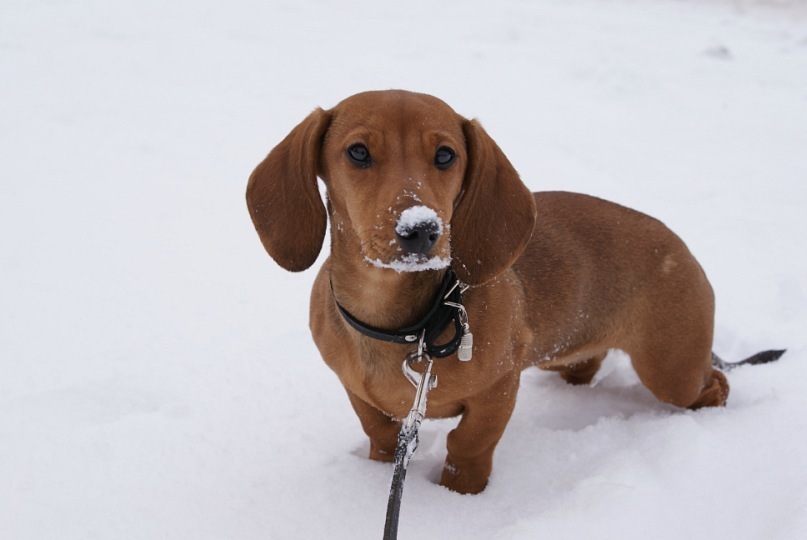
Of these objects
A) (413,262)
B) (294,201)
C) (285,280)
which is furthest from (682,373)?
(285,280)

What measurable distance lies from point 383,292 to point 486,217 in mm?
417

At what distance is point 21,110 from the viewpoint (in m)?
5.54

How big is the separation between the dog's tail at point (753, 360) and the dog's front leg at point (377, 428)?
1.68 m

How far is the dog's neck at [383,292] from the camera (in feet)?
7.53

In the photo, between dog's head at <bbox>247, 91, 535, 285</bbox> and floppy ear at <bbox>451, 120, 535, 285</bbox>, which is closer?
dog's head at <bbox>247, 91, 535, 285</bbox>

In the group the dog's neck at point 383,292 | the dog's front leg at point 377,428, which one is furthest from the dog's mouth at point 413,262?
the dog's front leg at point 377,428

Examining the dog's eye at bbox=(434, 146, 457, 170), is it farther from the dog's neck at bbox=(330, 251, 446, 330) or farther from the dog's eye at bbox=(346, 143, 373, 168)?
the dog's neck at bbox=(330, 251, 446, 330)

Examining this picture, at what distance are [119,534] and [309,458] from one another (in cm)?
75

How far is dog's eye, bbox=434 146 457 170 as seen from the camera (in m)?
2.20

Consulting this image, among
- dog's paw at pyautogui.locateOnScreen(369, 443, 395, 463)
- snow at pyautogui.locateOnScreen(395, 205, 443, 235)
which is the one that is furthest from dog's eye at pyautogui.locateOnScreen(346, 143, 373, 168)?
dog's paw at pyautogui.locateOnScreen(369, 443, 395, 463)

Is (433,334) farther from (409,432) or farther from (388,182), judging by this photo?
(388,182)

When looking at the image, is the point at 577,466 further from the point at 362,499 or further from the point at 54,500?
the point at 54,500

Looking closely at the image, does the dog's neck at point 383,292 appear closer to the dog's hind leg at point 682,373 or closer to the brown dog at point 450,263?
the brown dog at point 450,263

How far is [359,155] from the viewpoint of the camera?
215 centimetres
